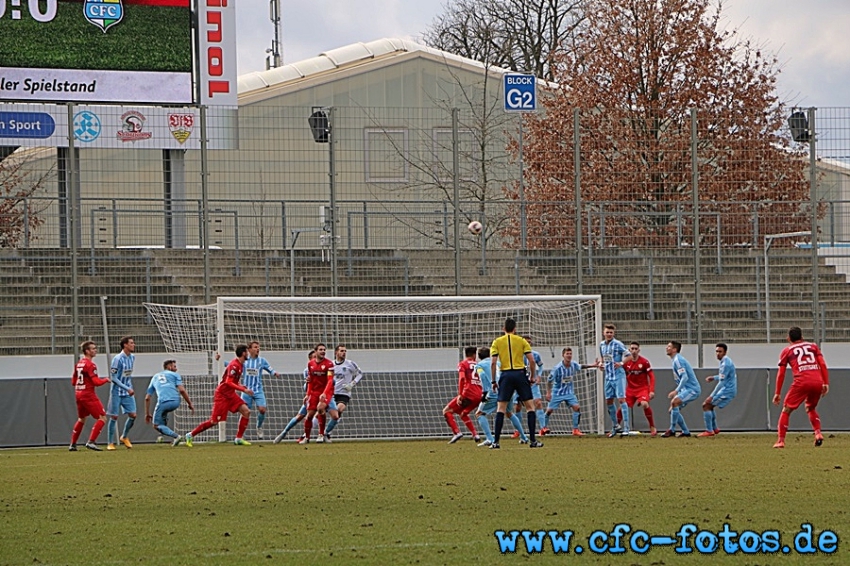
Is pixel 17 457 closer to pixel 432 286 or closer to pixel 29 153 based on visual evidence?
pixel 432 286

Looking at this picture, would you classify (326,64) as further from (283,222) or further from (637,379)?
(637,379)

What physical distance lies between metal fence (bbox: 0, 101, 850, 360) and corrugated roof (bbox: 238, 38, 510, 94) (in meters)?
11.7

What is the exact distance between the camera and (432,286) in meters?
26.2

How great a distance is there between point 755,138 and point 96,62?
13646 mm

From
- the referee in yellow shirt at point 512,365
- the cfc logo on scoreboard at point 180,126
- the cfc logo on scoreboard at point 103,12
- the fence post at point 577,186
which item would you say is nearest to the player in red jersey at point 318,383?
the referee in yellow shirt at point 512,365

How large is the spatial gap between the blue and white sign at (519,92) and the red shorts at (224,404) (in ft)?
32.0

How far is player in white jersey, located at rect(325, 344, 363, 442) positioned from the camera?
2259 cm

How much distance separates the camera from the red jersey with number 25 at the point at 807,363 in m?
18.6

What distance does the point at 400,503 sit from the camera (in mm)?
11516

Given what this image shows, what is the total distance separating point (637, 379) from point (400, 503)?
12033 mm

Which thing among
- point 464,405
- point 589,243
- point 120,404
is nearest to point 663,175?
point 589,243

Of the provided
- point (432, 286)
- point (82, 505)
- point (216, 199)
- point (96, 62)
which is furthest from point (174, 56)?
point (82, 505)

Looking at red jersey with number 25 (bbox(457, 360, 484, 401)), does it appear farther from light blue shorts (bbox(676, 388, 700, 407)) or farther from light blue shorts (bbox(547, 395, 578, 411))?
light blue shorts (bbox(676, 388, 700, 407))

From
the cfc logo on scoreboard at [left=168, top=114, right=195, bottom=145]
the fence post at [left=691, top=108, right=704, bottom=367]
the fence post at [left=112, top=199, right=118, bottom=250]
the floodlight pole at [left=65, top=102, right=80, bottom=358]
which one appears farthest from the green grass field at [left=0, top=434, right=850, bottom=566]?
the cfc logo on scoreboard at [left=168, top=114, right=195, bottom=145]
